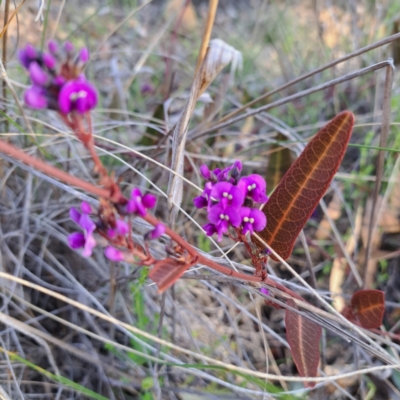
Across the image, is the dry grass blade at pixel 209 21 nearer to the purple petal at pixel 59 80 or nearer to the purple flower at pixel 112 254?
the purple petal at pixel 59 80

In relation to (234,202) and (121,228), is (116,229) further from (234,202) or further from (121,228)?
(234,202)

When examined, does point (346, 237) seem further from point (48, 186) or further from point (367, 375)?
point (48, 186)

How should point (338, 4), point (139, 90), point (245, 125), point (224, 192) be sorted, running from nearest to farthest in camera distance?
point (224, 192)
point (245, 125)
point (139, 90)
point (338, 4)

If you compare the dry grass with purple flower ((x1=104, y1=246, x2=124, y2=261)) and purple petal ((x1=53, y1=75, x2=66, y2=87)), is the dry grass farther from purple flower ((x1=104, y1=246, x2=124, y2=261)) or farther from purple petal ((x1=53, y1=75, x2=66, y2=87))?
purple petal ((x1=53, y1=75, x2=66, y2=87))

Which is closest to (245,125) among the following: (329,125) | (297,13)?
(329,125)

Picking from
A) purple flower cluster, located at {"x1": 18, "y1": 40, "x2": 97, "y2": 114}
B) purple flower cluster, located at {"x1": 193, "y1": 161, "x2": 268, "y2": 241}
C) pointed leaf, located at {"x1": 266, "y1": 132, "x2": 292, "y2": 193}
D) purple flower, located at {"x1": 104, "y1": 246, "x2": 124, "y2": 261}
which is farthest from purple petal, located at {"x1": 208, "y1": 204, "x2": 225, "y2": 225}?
pointed leaf, located at {"x1": 266, "y1": 132, "x2": 292, "y2": 193}

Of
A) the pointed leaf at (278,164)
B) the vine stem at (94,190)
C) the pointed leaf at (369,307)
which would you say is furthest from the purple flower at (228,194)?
the pointed leaf at (278,164)
